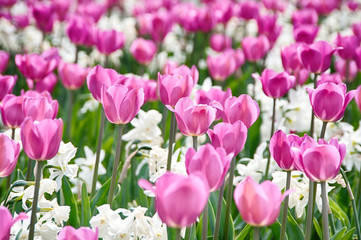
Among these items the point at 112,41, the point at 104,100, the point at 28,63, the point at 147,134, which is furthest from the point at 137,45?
the point at 104,100

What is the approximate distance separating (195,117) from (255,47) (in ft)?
8.88

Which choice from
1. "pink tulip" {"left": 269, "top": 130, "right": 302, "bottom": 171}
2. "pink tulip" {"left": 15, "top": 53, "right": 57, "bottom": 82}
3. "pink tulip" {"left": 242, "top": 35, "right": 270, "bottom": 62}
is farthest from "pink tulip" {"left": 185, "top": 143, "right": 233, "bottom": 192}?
"pink tulip" {"left": 242, "top": 35, "right": 270, "bottom": 62}

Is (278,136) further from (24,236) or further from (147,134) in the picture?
(147,134)

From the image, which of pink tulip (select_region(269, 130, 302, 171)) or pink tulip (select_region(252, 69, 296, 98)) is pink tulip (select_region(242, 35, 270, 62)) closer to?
pink tulip (select_region(252, 69, 296, 98))

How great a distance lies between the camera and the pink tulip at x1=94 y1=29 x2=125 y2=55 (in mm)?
4379

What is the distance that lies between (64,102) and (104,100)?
3.11m

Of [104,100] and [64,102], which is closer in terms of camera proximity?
[104,100]

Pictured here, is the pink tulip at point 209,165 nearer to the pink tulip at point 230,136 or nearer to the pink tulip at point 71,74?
the pink tulip at point 230,136

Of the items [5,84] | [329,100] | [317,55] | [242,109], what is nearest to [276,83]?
[317,55]

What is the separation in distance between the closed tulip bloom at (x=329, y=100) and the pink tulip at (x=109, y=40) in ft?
7.93

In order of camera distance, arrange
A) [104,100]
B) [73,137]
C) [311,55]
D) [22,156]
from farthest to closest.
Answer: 1. [73,137]
2. [22,156]
3. [311,55]
4. [104,100]

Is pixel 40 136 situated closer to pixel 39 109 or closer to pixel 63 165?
pixel 39 109

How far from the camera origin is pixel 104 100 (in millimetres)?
2104

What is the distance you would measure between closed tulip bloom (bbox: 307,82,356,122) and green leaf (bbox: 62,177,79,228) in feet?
3.45
